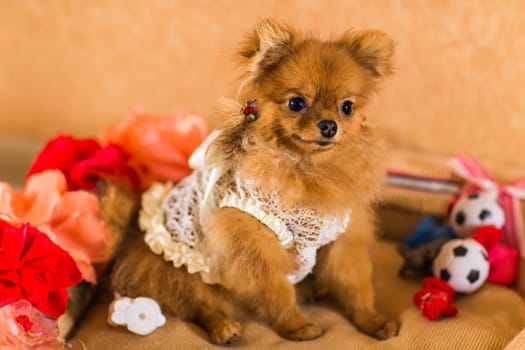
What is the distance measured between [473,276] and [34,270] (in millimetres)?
1076

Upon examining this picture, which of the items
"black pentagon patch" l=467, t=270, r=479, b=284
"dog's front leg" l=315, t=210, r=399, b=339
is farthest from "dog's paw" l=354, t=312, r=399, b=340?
"black pentagon patch" l=467, t=270, r=479, b=284

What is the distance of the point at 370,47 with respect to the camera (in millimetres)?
1286

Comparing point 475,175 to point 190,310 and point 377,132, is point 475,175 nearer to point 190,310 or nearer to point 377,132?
point 377,132

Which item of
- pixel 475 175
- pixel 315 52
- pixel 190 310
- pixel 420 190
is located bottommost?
pixel 190 310

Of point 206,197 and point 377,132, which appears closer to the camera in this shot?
point 206,197

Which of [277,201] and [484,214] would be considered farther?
[484,214]

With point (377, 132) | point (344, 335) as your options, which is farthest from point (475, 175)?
point (344, 335)

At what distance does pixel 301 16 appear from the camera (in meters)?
2.08

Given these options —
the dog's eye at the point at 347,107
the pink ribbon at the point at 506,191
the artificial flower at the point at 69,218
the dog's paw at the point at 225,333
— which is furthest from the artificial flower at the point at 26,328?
the pink ribbon at the point at 506,191

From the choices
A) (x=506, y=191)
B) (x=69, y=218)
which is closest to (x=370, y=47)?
(x=506, y=191)

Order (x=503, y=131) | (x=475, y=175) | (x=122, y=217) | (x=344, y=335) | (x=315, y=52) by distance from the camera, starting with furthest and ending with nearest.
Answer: (x=503, y=131), (x=475, y=175), (x=122, y=217), (x=344, y=335), (x=315, y=52)

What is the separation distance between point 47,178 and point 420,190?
3.85 feet

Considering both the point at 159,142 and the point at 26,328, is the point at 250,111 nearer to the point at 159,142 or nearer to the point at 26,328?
the point at 159,142

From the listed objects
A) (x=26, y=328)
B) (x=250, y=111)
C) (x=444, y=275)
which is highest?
(x=250, y=111)
